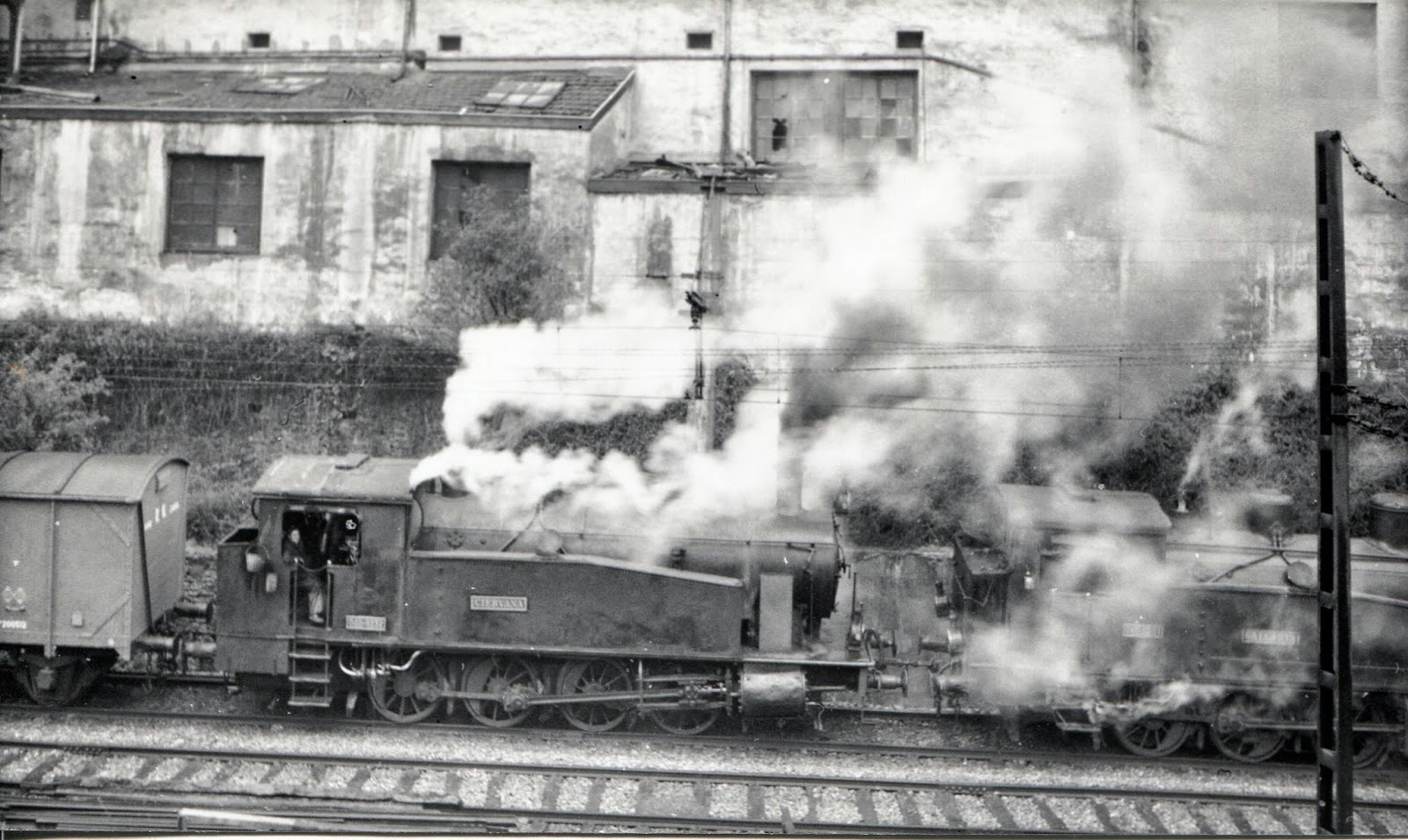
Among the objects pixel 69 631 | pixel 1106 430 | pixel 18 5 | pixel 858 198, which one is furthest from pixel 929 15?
pixel 69 631

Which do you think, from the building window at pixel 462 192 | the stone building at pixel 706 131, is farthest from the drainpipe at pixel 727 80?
the building window at pixel 462 192

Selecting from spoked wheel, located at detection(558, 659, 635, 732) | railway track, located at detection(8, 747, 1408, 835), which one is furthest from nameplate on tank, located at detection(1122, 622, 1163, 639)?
spoked wheel, located at detection(558, 659, 635, 732)

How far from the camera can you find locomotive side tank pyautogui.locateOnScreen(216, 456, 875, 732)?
10.4 m

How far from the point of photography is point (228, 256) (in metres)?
12.2

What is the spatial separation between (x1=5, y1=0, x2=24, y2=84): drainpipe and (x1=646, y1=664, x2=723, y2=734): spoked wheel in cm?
847

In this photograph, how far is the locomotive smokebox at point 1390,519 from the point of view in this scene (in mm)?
10438

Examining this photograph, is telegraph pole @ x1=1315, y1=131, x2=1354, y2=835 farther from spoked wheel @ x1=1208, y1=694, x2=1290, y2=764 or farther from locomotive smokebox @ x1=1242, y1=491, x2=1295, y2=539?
locomotive smokebox @ x1=1242, y1=491, x2=1295, y2=539

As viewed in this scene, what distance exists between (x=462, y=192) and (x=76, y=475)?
19.2 ft

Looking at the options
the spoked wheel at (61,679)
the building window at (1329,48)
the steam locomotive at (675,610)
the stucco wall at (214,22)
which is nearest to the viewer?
the steam locomotive at (675,610)

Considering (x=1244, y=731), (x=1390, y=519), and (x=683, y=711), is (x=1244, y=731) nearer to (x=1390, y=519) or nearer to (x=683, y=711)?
(x=1390, y=519)

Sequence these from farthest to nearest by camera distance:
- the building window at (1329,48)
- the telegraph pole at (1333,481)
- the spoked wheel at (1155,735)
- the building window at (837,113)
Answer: the building window at (837,113)
the building window at (1329,48)
the spoked wheel at (1155,735)
the telegraph pole at (1333,481)

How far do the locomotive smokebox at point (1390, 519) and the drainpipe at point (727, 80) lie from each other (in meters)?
9.30

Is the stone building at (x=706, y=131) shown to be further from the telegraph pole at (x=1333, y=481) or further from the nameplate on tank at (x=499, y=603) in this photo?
the telegraph pole at (x=1333, y=481)

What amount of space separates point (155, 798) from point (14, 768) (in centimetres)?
181
